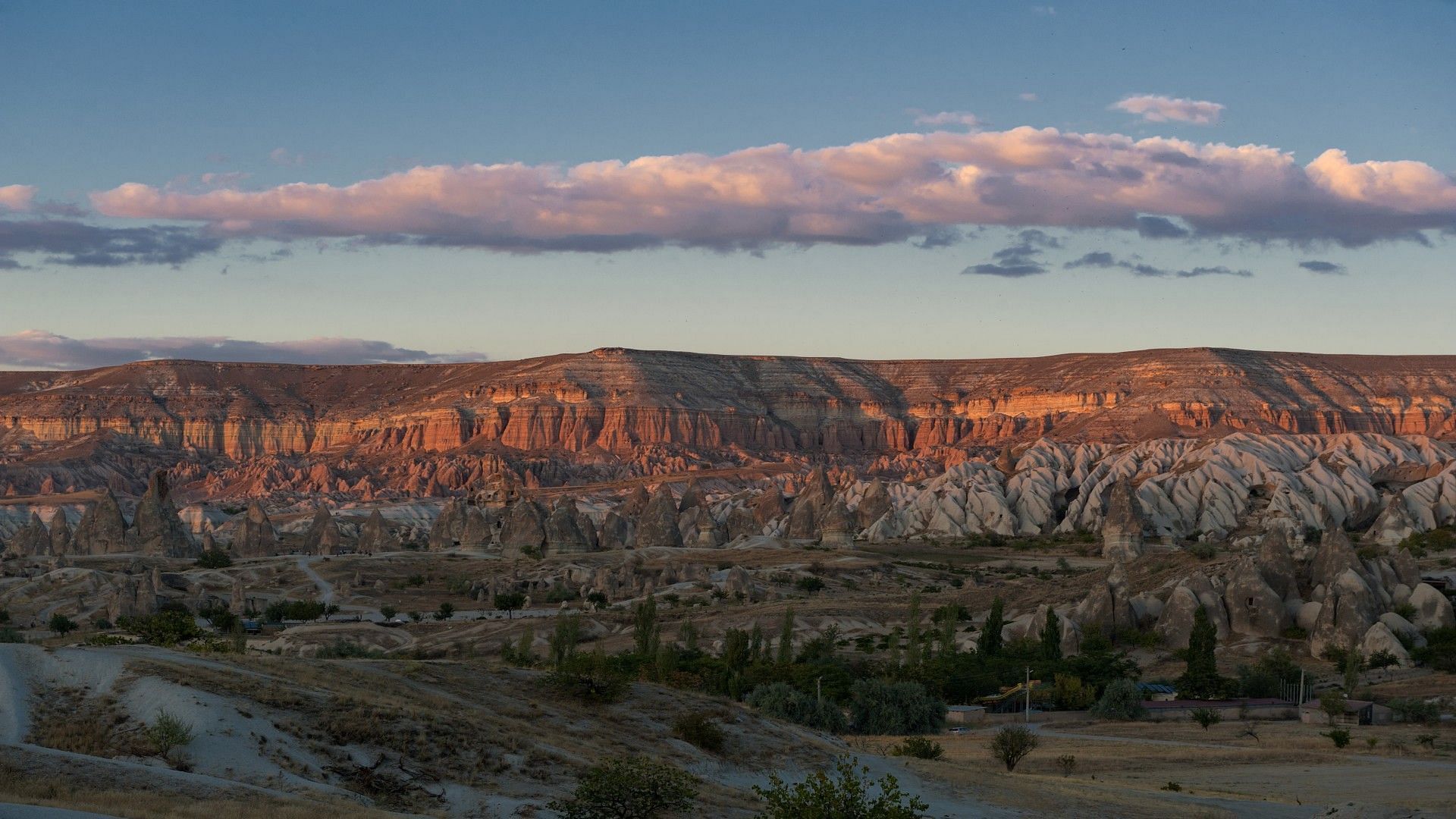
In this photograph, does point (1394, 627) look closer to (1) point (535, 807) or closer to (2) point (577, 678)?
(2) point (577, 678)

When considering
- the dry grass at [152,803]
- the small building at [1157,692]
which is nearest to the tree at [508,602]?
the small building at [1157,692]

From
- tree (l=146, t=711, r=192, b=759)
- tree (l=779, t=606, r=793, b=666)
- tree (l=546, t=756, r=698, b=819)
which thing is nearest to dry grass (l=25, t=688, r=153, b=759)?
tree (l=146, t=711, r=192, b=759)

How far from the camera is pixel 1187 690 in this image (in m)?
52.4

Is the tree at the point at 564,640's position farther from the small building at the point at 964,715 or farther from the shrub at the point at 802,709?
the small building at the point at 964,715

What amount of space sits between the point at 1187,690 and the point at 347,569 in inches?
2431

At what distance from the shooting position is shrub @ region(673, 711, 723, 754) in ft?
107

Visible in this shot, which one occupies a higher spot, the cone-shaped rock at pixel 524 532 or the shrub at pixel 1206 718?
the shrub at pixel 1206 718

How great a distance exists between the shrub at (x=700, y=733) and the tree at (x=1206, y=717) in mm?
18265

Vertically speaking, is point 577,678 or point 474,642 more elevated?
point 577,678

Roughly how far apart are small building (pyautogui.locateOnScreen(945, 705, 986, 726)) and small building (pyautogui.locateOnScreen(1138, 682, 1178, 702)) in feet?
17.1

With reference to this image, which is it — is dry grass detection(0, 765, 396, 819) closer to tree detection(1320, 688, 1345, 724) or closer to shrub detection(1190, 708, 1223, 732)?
shrub detection(1190, 708, 1223, 732)

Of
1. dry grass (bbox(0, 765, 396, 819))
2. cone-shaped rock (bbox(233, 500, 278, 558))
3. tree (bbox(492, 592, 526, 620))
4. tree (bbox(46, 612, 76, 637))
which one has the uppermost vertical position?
dry grass (bbox(0, 765, 396, 819))

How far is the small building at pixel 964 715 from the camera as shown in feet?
158

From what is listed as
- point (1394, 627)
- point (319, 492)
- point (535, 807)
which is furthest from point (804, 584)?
point (319, 492)
